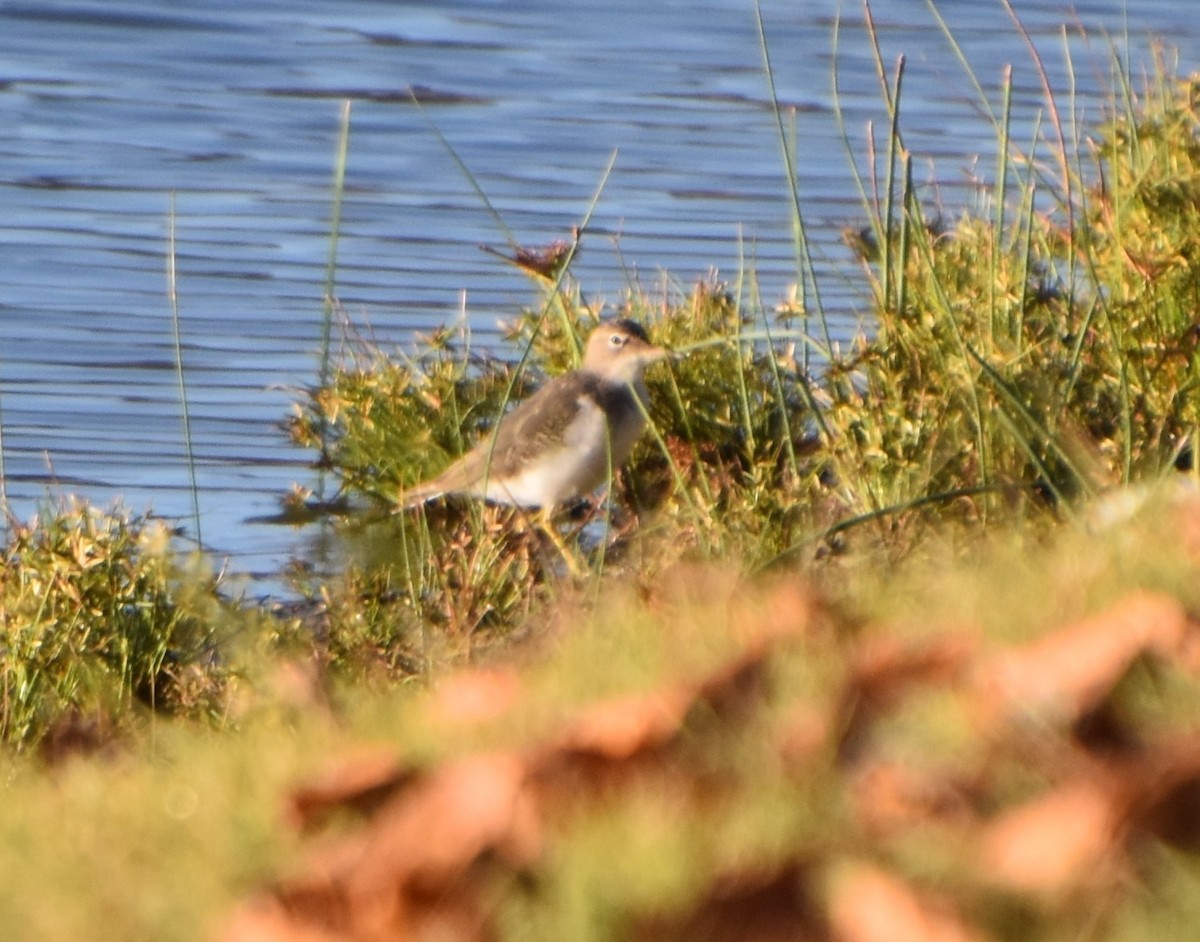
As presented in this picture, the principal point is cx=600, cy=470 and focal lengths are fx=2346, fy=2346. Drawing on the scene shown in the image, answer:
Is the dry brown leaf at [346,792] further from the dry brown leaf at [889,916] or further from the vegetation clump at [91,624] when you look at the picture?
the vegetation clump at [91,624]

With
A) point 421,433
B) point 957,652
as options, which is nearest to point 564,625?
point 957,652

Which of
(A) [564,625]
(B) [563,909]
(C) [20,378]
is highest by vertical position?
(B) [563,909]

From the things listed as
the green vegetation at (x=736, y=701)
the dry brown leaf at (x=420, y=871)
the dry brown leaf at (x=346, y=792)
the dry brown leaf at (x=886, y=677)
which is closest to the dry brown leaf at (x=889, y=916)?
the green vegetation at (x=736, y=701)

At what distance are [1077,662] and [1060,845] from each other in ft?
1.71

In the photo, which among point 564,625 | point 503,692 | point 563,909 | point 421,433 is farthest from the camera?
point 421,433

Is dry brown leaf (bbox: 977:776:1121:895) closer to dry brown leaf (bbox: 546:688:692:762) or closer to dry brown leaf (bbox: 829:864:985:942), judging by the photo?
dry brown leaf (bbox: 829:864:985:942)

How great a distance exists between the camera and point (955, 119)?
16031 mm

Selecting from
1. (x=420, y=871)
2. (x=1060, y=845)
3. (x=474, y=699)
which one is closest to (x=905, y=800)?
(x=1060, y=845)

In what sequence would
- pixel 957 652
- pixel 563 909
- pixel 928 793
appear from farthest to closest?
pixel 957 652
pixel 928 793
pixel 563 909

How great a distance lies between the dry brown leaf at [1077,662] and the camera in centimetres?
279

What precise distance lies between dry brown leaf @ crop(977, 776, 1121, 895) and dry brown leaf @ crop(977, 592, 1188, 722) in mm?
351

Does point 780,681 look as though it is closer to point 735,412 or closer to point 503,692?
point 503,692

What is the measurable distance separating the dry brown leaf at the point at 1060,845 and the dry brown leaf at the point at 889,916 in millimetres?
113

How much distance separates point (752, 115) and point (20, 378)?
7451mm
